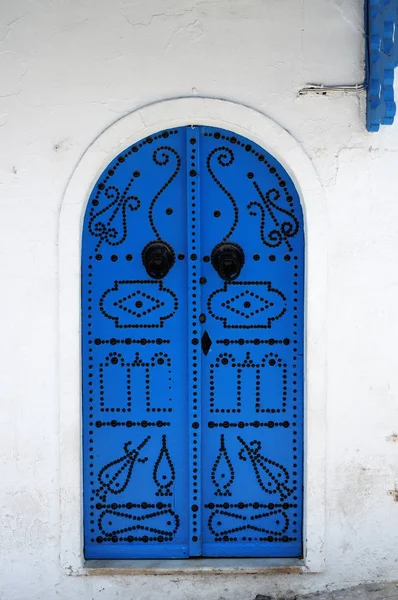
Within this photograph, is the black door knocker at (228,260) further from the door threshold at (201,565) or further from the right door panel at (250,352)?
the door threshold at (201,565)

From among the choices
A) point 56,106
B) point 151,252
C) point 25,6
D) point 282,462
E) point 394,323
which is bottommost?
point 282,462

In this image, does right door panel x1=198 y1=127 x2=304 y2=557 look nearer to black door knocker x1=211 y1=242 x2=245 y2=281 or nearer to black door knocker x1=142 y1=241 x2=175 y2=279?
black door knocker x1=211 y1=242 x2=245 y2=281

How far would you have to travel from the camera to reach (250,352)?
14.0ft

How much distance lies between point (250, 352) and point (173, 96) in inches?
58.0

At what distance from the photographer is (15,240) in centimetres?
409

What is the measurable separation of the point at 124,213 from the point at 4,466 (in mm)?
1548

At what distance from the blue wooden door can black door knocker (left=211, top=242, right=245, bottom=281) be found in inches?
0.6

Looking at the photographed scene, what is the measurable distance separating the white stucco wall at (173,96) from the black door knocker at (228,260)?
20.2 inches

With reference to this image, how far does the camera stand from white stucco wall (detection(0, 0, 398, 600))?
4059 mm

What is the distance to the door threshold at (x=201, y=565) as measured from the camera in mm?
4156

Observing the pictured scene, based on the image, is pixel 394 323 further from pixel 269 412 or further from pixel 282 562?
pixel 282 562

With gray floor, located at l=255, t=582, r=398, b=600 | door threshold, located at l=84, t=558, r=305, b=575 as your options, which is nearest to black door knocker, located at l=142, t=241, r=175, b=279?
door threshold, located at l=84, t=558, r=305, b=575

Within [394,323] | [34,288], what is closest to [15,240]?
A: [34,288]

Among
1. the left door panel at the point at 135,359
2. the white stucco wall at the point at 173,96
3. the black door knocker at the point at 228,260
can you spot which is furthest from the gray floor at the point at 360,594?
the black door knocker at the point at 228,260
